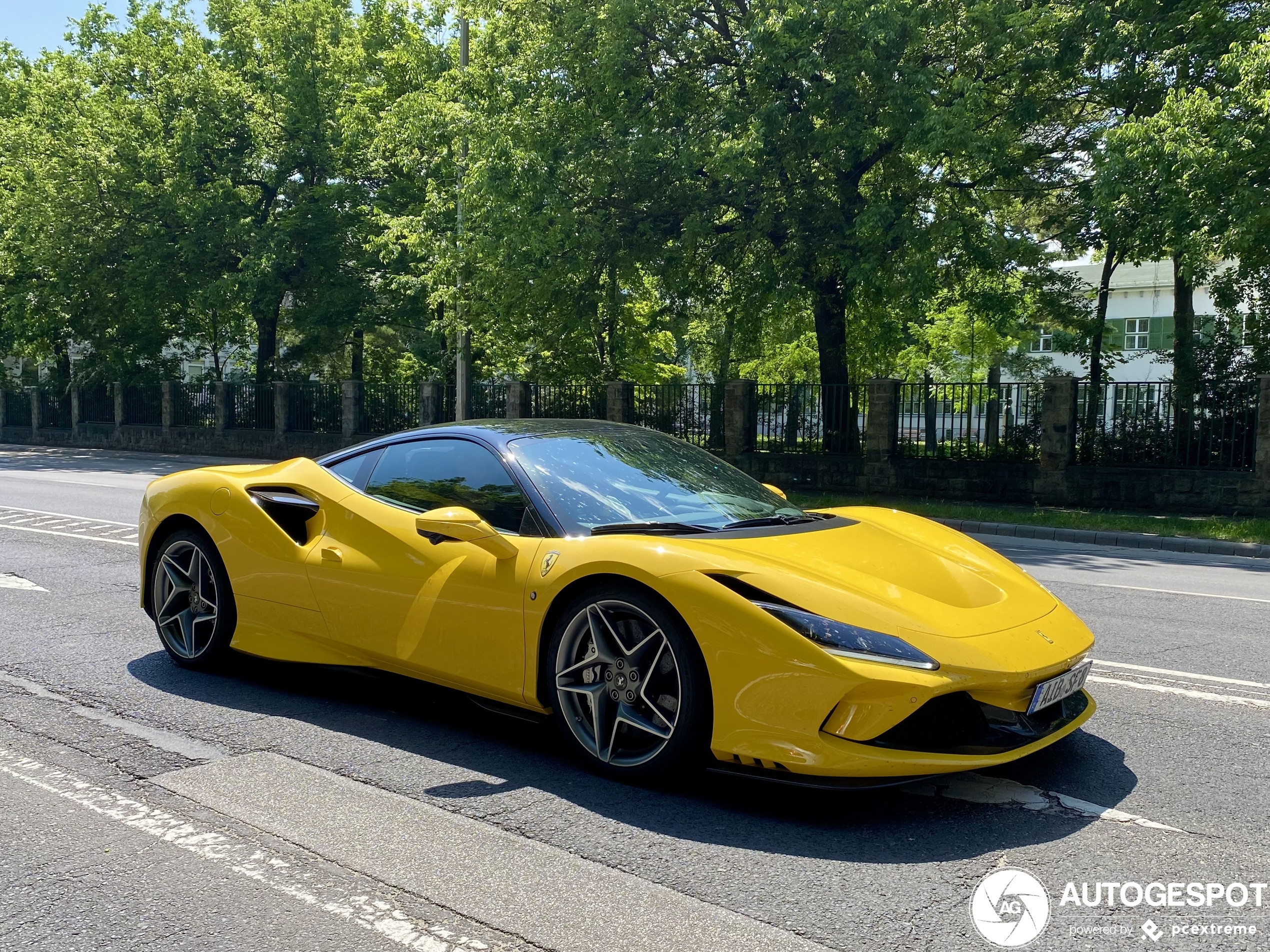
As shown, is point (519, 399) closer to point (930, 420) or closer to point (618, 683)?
point (930, 420)

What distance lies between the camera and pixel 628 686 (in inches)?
159

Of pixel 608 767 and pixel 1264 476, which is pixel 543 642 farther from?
pixel 1264 476

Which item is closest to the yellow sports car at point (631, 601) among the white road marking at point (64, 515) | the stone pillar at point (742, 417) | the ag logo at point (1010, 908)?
the ag logo at point (1010, 908)

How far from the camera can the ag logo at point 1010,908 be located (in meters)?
2.93

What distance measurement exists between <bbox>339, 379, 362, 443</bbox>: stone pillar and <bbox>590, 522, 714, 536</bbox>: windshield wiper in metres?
27.7

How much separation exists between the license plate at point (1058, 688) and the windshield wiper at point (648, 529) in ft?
4.45

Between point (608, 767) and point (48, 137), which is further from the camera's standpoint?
point (48, 137)

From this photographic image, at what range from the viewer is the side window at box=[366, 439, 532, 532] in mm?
4707

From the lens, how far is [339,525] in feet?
16.9

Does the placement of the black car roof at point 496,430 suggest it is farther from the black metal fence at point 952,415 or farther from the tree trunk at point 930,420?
the tree trunk at point 930,420

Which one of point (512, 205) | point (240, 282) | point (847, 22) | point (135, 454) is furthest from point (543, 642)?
point (135, 454)

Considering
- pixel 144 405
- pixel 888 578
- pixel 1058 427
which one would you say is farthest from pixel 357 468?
pixel 144 405

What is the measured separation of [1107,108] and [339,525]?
1977 cm

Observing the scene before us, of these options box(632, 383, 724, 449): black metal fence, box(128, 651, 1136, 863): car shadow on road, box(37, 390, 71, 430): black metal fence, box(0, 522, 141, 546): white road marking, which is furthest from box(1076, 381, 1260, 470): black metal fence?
box(37, 390, 71, 430): black metal fence
